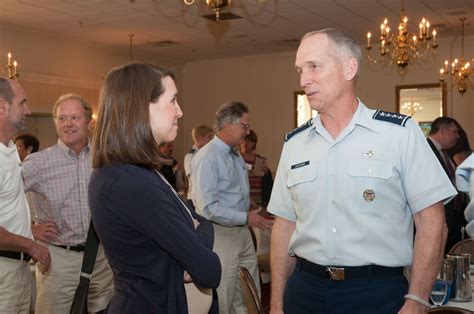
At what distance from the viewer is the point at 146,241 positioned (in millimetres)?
1790

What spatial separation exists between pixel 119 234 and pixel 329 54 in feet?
3.50

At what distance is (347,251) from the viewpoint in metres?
2.22

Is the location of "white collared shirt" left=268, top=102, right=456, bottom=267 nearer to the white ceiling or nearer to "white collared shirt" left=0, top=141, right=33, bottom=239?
"white collared shirt" left=0, top=141, right=33, bottom=239

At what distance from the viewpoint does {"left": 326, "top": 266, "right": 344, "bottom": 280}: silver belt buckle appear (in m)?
2.21

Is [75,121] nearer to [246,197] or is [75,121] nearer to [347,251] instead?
[246,197]

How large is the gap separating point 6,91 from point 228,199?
211 cm

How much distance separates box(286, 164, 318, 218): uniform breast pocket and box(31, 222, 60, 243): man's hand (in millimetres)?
1864

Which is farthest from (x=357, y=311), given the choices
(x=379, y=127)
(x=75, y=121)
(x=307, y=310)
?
(x=75, y=121)

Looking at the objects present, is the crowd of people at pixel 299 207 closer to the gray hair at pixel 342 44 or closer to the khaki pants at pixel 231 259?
the gray hair at pixel 342 44

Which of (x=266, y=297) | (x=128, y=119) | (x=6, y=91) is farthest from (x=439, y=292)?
(x=266, y=297)

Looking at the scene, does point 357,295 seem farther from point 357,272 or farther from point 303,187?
point 303,187


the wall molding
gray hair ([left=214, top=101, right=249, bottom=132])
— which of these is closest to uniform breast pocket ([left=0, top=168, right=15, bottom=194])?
gray hair ([left=214, top=101, right=249, bottom=132])

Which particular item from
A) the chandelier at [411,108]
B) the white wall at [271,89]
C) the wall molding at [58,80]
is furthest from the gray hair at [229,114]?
the chandelier at [411,108]

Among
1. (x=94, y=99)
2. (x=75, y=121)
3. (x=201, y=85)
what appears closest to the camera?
(x=75, y=121)
